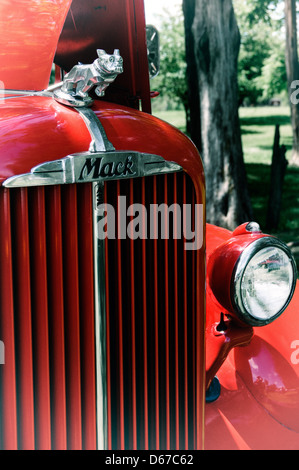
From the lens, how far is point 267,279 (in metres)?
1.86

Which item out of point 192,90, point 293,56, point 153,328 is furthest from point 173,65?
point 153,328

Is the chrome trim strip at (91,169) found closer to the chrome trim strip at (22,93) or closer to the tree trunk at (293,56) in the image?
the chrome trim strip at (22,93)

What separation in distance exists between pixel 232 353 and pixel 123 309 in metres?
0.72

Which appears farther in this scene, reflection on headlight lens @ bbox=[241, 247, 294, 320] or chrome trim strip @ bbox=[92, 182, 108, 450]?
reflection on headlight lens @ bbox=[241, 247, 294, 320]

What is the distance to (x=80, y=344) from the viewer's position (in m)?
1.57

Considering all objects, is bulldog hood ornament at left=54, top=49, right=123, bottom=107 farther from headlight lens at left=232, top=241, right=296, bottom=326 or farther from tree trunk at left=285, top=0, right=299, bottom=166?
tree trunk at left=285, top=0, right=299, bottom=166

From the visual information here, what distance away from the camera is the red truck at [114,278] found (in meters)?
1.47

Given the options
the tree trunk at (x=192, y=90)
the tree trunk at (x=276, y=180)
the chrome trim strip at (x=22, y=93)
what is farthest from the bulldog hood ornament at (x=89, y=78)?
the tree trunk at (x=276, y=180)

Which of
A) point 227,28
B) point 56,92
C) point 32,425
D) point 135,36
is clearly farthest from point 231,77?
point 32,425

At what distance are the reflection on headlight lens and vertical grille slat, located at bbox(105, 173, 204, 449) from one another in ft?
0.57

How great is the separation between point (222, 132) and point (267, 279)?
217 inches

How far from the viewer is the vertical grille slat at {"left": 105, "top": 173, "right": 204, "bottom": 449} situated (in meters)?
1.62

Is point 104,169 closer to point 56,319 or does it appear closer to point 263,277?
point 56,319

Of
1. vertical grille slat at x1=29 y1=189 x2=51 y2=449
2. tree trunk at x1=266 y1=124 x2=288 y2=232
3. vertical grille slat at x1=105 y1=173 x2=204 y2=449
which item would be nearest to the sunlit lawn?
tree trunk at x1=266 y1=124 x2=288 y2=232
